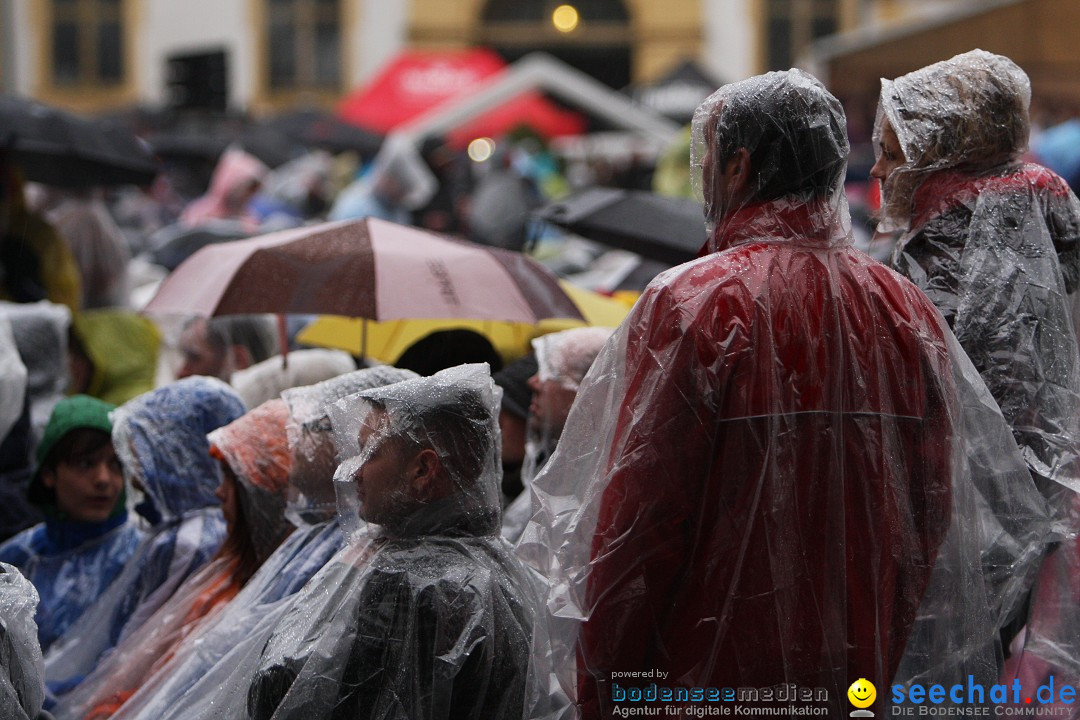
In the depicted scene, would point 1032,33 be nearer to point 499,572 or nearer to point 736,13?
point 499,572

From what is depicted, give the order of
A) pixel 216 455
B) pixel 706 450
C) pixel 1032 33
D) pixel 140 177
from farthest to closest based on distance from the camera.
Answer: pixel 1032 33
pixel 140 177
pixel 216 455
pixel 706 450

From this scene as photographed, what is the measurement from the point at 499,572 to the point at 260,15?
30393 millimetres

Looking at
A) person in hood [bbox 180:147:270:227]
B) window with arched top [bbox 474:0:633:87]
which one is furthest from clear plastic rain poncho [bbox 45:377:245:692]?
window with arched top [bbox 474:0:633:87]

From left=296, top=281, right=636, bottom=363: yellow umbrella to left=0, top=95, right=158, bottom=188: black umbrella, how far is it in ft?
5.77

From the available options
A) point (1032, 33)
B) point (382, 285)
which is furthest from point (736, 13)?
point (382, 285)

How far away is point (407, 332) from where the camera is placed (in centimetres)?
541

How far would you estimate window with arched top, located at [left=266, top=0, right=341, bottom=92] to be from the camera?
3195cm

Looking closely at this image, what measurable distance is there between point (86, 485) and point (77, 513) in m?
0.08

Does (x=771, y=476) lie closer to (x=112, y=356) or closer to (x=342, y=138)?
(x=112, y=356)

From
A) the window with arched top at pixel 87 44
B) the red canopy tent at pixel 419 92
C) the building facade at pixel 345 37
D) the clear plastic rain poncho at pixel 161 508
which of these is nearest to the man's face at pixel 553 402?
the clear plastic rain poncho at pixel 161 508

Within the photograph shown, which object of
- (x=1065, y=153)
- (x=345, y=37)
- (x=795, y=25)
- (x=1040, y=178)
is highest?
(x=795, y=25)

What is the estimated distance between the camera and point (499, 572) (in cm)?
285

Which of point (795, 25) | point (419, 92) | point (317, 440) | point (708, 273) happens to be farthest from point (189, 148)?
point (795, 25)

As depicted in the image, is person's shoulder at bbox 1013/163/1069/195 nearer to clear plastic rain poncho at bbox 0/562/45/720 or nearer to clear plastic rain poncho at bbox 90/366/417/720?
clear plastic rain poncho at bbox 90/366/417/720
